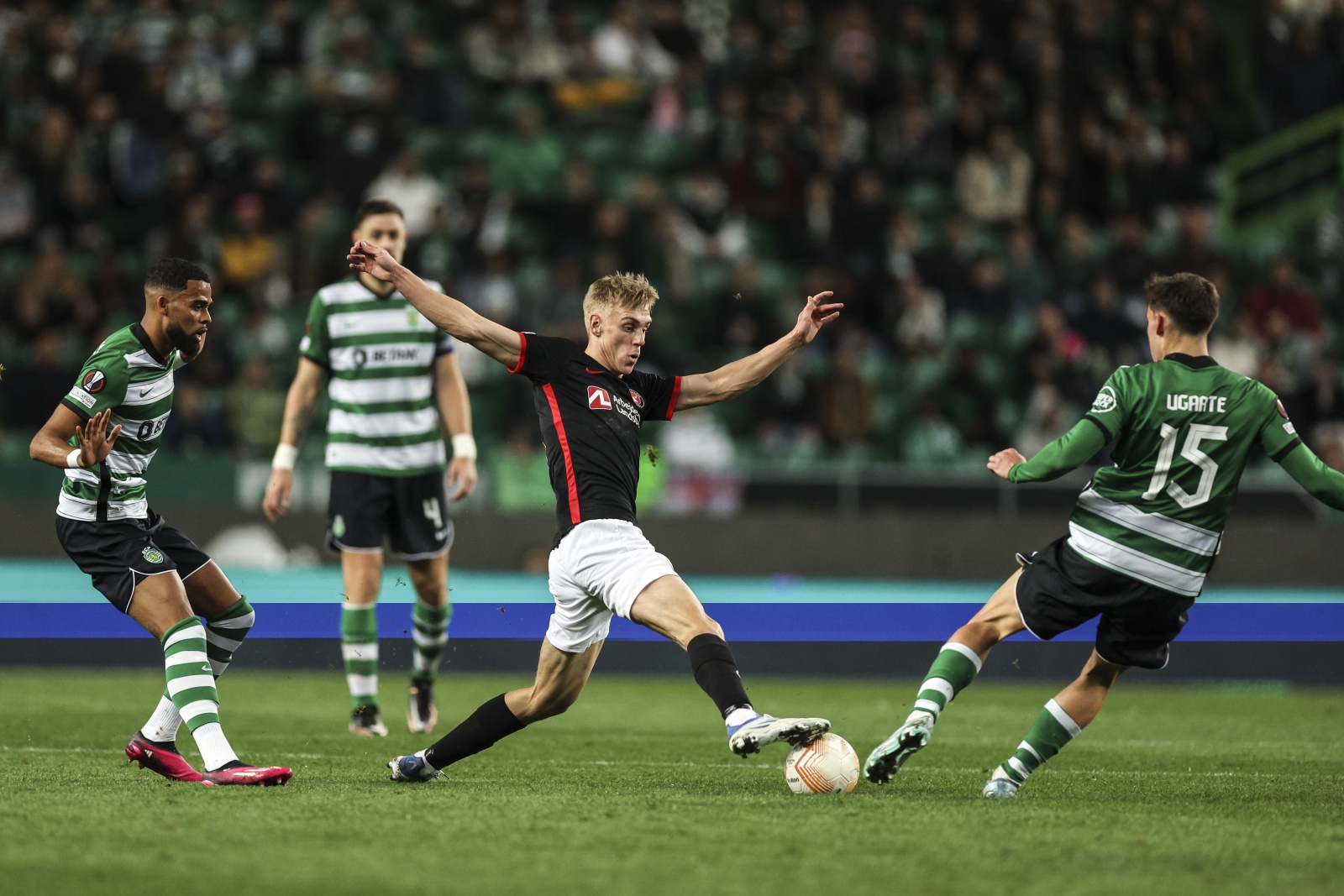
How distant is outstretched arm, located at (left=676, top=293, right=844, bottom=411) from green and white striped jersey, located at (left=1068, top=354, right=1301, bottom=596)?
1.11 metres

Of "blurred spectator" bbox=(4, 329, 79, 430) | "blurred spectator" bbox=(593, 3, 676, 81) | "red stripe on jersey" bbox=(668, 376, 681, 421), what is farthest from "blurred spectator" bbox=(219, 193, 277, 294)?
"red stripe on jersey" bbox=(668, 376, 681, 421)

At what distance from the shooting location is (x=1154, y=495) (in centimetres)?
521

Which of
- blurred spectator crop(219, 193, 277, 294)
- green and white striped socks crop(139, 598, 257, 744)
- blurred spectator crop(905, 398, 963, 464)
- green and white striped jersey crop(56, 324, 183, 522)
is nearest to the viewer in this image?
green and white striped jersey crop(56, 324, 183, 522)

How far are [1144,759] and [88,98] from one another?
12.1 meters

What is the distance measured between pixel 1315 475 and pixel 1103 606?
2.72ft

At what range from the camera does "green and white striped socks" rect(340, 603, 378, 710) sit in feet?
23.8

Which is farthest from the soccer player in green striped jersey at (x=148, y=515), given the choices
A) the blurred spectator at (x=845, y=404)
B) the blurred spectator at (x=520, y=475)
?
the blurred spectator at (x=845, y=404)

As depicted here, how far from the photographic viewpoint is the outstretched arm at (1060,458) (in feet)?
16.4

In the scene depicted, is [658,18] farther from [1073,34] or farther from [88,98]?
[88,98]

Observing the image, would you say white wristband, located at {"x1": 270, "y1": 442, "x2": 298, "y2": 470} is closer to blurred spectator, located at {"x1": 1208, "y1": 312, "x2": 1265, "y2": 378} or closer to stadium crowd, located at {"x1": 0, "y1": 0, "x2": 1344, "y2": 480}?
stadium crowd, located at {"x1": 0, "y1": 0, "x2": 1344, "y2": 480}

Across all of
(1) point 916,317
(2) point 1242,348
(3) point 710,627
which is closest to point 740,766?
(3) point 710,627

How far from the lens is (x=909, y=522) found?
12.6 m

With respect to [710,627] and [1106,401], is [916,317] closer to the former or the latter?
[1106,401]

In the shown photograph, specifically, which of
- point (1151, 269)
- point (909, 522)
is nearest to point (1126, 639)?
point (909, 522)
